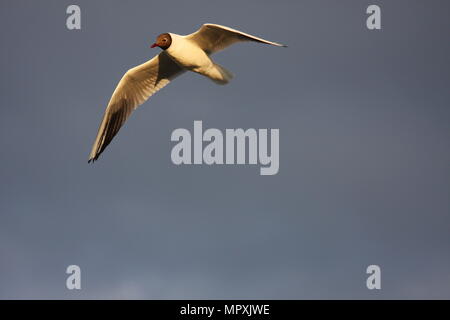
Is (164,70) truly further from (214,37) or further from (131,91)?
(214,37)

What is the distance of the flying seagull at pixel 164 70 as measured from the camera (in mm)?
10336

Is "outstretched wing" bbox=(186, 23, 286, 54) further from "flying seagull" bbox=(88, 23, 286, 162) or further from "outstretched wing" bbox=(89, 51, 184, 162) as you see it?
"outstretched wing" bbox=(89, 51, 184, 162)

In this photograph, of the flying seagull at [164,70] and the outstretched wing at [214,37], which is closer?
the outstretched wing at [214,37]

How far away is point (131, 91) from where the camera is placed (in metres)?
11.5

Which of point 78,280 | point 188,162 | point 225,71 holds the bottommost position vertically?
point 78,280

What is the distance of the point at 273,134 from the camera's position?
41.7 ft

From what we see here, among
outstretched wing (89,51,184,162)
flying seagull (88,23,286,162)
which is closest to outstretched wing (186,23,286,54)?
flying seagull (88,23,286,162)

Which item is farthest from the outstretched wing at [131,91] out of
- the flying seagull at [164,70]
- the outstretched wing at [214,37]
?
the outstretched wing at [214,37]

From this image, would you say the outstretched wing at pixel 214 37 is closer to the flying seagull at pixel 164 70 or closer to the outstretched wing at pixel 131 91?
A: the flying seagull at pixel 164 70

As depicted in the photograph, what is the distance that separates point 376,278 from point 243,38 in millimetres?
3715

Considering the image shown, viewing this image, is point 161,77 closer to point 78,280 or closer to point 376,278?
A: point 78,280

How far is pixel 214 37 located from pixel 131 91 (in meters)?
1.61

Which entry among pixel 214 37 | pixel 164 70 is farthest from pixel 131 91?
pixel 214 37

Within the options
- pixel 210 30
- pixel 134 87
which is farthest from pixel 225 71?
pixel 134 87
